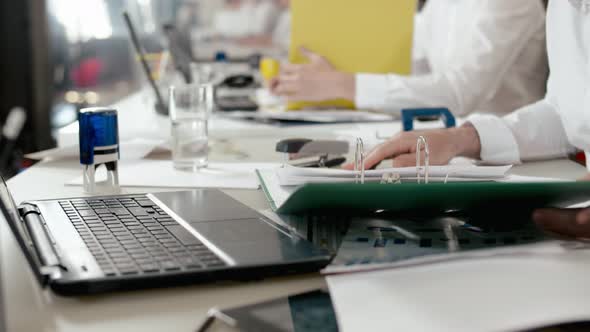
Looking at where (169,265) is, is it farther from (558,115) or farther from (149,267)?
(558,115)

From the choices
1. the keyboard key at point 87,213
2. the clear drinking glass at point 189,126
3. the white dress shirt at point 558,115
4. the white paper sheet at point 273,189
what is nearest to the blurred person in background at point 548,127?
the white dress shirt at point 558,115

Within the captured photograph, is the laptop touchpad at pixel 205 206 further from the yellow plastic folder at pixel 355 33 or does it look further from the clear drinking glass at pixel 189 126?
the yellow plastic folder at pixel 355 33

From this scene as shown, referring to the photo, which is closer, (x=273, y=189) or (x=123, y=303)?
(x=123, y=303)

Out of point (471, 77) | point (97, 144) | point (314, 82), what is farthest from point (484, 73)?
point (97, 144)

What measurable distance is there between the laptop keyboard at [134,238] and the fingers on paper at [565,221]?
1.03 feet

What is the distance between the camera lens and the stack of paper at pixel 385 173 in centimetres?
75

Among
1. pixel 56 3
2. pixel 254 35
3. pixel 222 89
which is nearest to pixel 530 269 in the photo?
pixel 222 89

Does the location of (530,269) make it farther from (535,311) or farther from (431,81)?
(431,81)

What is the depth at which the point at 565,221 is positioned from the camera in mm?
644

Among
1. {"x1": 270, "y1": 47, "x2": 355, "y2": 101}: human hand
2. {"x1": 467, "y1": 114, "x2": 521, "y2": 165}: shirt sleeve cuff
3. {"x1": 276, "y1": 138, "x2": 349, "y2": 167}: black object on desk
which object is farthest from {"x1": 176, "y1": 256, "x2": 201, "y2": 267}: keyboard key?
{"x1": 270, "y1": 47, "x2": 355, "y2": 101}: human hand

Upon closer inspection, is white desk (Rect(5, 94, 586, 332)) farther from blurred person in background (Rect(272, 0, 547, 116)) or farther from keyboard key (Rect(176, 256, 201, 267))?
blurred person in background (Rect(272, 0, 547, 116))

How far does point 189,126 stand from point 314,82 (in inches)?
26.0

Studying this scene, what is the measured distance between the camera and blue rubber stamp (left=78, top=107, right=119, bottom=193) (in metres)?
0.93

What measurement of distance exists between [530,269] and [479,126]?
61cm
